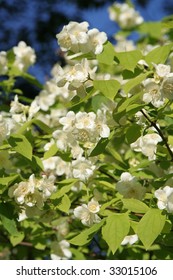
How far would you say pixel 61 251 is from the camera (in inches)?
112

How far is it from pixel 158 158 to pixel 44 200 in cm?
46

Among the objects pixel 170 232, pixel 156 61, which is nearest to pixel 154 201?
pixel 170 232

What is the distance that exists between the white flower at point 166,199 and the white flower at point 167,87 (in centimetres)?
30

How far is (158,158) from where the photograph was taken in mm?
2332

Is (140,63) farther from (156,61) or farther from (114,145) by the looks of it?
(114,145)

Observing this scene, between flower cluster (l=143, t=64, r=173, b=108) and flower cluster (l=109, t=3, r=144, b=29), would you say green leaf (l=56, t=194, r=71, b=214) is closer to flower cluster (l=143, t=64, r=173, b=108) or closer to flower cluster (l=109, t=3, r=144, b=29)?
flower cluster (l=143, t=64, r=173, b=108)

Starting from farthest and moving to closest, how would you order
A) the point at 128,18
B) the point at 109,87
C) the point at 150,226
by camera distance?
the point at 128,18 < the point at 109,87 < the point at 150,226

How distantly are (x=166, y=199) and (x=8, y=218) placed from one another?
0.60 meters

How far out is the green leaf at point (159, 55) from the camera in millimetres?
2092

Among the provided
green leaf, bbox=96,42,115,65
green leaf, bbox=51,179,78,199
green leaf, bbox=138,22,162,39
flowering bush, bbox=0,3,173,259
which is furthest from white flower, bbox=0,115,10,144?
green leaf, bbox=138,22,162,39

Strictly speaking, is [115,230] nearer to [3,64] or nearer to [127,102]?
[127,102]

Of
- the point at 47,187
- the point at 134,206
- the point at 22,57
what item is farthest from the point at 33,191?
the point at 22,57

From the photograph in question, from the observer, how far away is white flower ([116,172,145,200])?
223 centimetres

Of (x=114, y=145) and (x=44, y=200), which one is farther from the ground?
(x=44, y=200)
